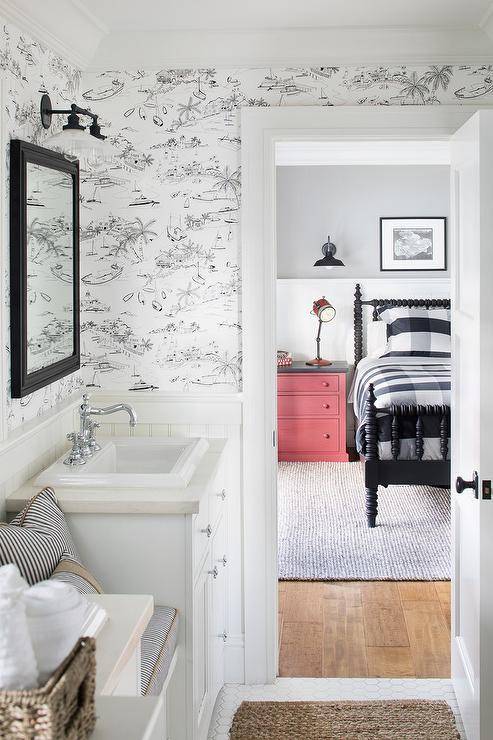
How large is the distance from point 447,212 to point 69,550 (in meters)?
5.84

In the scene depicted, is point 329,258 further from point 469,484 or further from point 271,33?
point 469,484

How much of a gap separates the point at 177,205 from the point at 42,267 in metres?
0.70

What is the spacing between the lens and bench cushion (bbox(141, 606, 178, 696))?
2.06 m

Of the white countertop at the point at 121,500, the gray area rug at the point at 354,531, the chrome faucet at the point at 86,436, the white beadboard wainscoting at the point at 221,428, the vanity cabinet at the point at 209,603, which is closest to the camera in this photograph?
the white countertop at the point at 121,500

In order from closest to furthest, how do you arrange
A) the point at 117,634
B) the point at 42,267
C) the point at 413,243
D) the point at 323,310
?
the point at 117,634 < the point at 42,267 < the point at 323,310 < the point at 413,243

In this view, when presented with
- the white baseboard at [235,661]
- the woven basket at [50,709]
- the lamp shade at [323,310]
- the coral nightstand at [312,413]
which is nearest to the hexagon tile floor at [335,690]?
the white baseboard at [235,661]

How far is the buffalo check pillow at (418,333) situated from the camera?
6.84 m

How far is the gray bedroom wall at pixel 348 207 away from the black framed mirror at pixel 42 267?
437cm

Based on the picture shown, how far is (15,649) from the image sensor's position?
3.73 feet

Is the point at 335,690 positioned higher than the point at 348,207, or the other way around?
the point at 348,207

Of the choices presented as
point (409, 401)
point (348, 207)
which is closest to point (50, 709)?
point (409, 401)

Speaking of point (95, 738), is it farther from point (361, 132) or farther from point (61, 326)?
point (361, 132)

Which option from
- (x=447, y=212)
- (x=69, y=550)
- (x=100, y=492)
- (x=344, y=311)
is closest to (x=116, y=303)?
(x=100, y=492)

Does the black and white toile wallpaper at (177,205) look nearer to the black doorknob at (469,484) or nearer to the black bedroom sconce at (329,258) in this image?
the black doorknob at (469,484)
